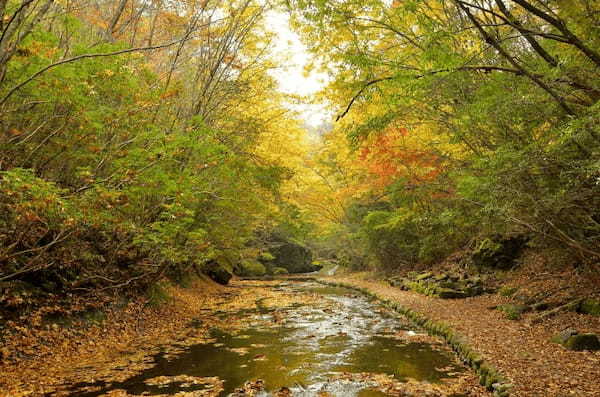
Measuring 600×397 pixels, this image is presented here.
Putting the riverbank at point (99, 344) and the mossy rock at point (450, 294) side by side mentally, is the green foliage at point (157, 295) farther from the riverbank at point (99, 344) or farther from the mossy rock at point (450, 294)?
the mossy rock at point (450, 294)

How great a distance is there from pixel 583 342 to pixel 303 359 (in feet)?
14.9

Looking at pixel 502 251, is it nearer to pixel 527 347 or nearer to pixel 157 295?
pixel 527 347

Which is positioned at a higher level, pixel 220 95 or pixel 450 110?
pixel 220 95

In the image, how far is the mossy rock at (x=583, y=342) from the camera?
21.6 ft

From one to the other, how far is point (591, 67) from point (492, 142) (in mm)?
3301

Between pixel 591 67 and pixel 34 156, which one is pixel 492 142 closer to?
pixel 591 67

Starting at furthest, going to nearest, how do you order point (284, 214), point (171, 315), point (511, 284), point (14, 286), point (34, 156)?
point (284, 214) < point (511, 284) < point (171, 315) < point (14, 286) < point (34, 156)

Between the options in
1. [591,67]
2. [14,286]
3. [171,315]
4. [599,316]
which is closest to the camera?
[591,67]

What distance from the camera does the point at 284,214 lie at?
18.6m

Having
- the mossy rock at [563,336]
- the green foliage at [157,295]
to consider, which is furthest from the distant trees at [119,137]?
the mossy rock at [563,336]

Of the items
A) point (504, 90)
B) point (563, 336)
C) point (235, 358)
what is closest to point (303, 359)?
point (235, 358)

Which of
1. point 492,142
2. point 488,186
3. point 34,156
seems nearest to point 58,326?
point 34,156

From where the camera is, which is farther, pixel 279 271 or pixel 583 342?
pixel 279 271

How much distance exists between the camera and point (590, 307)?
8.30m
